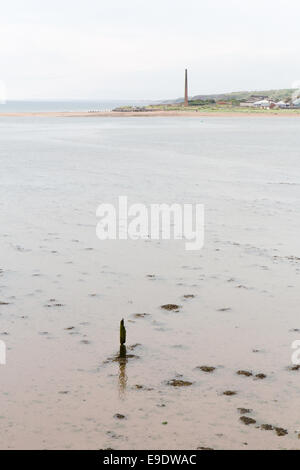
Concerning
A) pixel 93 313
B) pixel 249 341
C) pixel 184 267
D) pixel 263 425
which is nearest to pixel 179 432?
pixel 263 425

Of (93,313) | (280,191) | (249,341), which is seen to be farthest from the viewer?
(280,191)

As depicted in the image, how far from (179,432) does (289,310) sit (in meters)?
6.41

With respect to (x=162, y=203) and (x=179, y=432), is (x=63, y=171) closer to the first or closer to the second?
(x=162, y=203)

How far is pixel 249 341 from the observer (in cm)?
1348

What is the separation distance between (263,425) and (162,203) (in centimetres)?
2088

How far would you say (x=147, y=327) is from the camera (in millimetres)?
14258

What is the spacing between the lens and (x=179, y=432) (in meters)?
9.83

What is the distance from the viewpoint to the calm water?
10.1 m

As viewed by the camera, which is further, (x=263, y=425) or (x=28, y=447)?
(x=263, y=425)

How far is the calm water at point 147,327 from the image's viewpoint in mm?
10065
